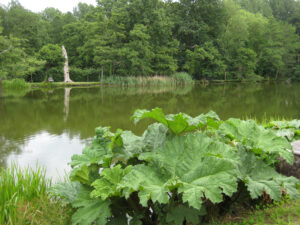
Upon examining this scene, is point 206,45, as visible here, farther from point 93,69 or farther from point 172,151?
point 172,151

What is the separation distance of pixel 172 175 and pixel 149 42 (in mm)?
25627

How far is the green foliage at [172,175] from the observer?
1.67 metres

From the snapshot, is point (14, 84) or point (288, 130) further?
point (14, 84)

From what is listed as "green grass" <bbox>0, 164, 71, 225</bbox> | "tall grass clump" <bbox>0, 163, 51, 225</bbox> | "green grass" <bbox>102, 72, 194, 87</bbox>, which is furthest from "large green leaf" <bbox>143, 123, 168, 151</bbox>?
"green grass" <bbox>102, 72, 194, 87</bbox>

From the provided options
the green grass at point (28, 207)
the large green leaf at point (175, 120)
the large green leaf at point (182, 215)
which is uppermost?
the large green leaf at point (175, 120)

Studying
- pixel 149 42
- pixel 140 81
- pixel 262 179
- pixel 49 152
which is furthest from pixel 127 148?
pixel 149 42

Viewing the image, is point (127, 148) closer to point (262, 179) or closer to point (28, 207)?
point (28, 207)

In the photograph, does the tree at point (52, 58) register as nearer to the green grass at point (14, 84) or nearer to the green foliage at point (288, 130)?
the green grass at point (14, 84)

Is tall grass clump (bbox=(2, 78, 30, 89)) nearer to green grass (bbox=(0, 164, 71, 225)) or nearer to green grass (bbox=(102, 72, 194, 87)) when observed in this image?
green grass (bbox=(102, 72, 194, 87))

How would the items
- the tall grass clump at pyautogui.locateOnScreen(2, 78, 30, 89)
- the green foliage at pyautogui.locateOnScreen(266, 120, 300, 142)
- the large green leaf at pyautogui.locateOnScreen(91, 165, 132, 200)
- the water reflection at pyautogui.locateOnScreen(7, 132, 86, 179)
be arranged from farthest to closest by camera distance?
the tall grass clump at pyautogui.locateOnScreen(2, 78, 30, 89) < the water reflection at pyautogui.locateOnScreen(7, 132, 86, 179) < the green foliage at pyautogui.locateOnScreen(266, 120, 300, 142) < the large green leaf at pyautogui.locateOnScreen(91, 165, 132, 200)

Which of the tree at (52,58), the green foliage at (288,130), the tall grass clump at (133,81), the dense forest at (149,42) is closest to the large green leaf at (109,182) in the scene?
the green foliage at (288,130)

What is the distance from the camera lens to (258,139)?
232 centimetres

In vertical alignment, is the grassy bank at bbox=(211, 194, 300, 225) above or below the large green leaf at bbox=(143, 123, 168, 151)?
below

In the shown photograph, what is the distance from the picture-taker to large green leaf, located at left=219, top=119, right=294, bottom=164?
212 centimetres
